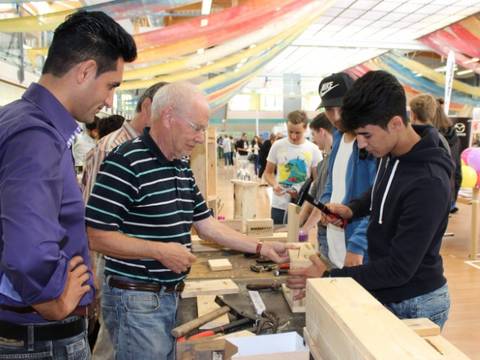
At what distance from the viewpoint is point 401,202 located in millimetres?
1310

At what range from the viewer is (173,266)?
4.67ft

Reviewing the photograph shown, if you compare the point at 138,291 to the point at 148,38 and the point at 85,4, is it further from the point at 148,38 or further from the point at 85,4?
the point at 148,38

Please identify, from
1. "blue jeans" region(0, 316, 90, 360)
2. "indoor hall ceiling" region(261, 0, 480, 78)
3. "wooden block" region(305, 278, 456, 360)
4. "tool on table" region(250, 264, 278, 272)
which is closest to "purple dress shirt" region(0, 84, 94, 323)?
"blue jeans" region(0, 316, 90, 360)

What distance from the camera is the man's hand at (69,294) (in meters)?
1.00

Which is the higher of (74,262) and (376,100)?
(376,100)

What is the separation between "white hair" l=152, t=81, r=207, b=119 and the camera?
151cm

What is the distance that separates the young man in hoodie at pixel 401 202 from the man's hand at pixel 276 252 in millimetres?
521

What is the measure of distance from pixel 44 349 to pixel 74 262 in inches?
10.0

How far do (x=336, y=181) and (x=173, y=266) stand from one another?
3.91ft

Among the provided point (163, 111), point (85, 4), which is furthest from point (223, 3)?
point (163, 111)

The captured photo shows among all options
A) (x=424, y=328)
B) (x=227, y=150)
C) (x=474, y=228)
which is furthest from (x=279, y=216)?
(x=227, y=150)

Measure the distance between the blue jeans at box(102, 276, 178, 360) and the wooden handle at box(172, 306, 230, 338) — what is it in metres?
0.07

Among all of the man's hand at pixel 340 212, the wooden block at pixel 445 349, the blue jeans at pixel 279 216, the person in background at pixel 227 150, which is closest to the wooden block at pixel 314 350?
the wooden block at pixel 445 349

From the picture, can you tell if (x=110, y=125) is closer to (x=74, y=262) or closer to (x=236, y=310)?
(x=236, y=310)
